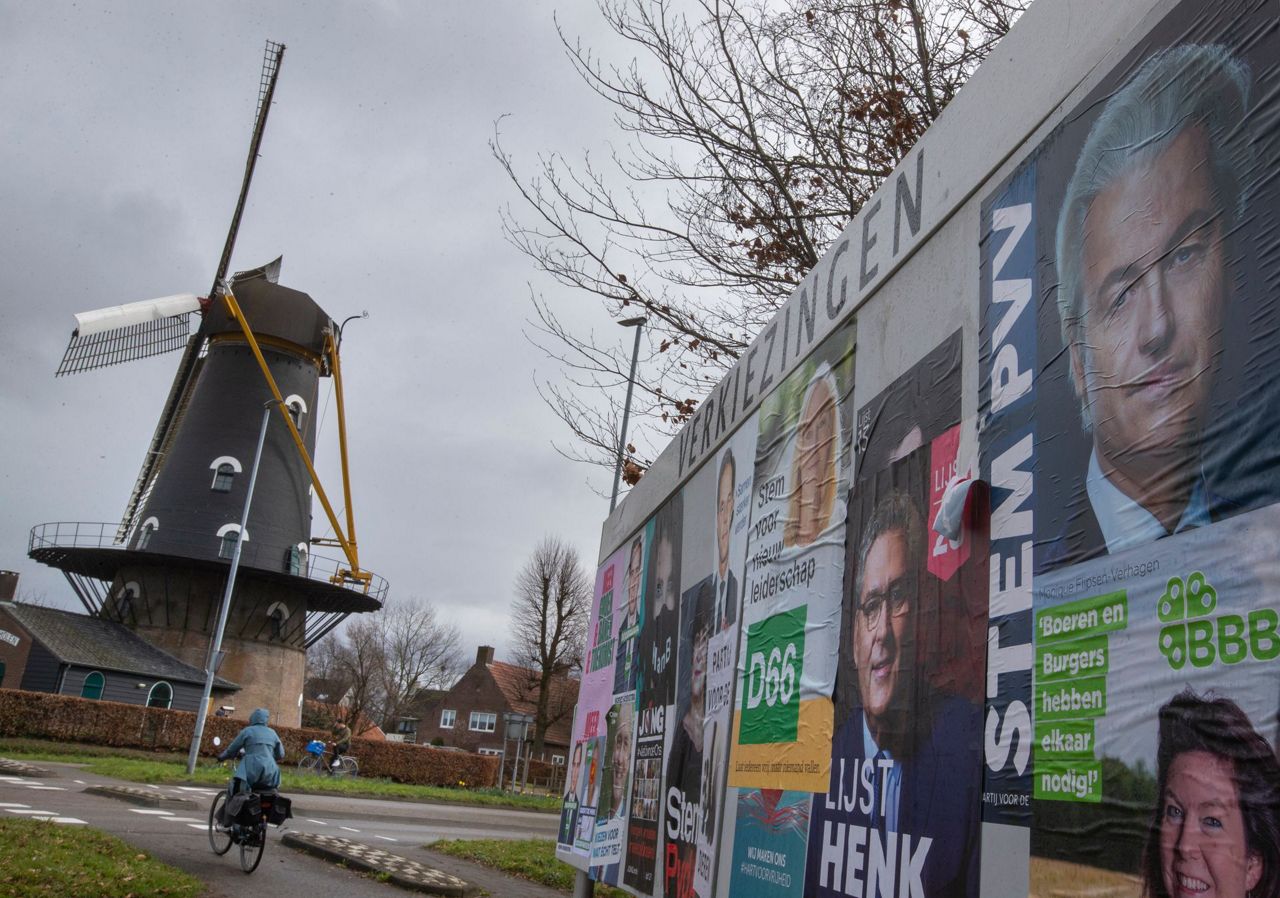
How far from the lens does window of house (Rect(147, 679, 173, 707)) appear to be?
34656 mm

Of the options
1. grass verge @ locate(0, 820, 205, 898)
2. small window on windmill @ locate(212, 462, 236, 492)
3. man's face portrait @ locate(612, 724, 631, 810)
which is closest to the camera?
grass verge @ locate(0, 820, 205, 898)

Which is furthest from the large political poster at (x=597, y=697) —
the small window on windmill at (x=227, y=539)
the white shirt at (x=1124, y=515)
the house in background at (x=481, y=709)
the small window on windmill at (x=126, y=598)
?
the house in background at (x=481, y=709)

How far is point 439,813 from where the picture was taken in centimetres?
2433

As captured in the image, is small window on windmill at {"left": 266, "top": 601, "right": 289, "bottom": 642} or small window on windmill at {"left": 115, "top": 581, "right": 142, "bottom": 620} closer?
small window on windmill at {"left": 115, "top": 581, "right": 142, "bottom": 620}

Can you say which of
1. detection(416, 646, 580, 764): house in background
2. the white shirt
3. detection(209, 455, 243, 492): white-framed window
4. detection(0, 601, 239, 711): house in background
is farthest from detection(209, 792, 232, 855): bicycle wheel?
detection(416, 646, 580, 764): house in background

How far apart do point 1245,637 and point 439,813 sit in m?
23.8

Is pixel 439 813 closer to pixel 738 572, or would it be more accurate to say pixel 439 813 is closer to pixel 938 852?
pixel 738 572

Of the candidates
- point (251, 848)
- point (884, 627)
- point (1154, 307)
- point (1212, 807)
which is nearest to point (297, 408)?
point (251, 848)

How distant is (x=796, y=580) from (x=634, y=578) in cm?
422

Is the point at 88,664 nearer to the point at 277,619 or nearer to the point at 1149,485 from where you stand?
the point at 277,619

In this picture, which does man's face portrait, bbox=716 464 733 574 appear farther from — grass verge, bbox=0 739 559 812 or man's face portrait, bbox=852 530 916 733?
grass verge, bbox=0 739 559 812

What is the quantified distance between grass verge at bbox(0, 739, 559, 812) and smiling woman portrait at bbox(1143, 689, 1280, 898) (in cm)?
2259

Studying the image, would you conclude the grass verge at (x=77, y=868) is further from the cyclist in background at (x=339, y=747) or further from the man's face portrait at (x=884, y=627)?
the cyclist in background at (x=339, y=747)

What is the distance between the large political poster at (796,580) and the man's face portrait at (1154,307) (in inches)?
76.1
